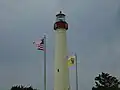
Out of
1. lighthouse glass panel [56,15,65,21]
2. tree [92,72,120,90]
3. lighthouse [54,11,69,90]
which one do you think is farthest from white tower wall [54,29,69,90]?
tree [92,72,120,90]

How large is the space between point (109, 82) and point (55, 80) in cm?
5311

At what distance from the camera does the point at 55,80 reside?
149 feet

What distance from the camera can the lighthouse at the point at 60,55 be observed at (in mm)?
44781

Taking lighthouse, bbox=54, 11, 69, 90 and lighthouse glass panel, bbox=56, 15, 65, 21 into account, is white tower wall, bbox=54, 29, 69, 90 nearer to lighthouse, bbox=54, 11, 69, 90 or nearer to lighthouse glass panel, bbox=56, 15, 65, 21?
lighthouse, bbox=54, 11, 69, 90

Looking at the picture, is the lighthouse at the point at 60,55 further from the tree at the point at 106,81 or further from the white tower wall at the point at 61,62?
the tree at the point at 106,81

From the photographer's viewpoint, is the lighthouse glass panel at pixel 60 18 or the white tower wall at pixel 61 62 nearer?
the white tower wall at pixel 61 62

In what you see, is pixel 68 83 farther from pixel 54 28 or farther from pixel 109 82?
pixel 109 82

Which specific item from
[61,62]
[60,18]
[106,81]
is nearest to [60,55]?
[61,62]

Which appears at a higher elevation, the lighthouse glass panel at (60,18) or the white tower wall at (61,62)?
the lighthouse glass panel at (60,18)

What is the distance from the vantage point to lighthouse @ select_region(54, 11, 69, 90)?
147 ft

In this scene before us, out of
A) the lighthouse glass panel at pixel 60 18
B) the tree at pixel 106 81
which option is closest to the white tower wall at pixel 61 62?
the lighthouse glass panel at pixel 60 18

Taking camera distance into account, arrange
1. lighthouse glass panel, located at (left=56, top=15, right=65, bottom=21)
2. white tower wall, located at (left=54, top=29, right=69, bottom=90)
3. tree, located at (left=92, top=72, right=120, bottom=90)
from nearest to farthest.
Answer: white tower wall, located at (left=54, top=29, right=69, bottom=90) → lighthouse glass panel, located at (left=56, top=15, right=65, bottom=21) → tree, located at (left=92, top=72, right=120, bottom=90)

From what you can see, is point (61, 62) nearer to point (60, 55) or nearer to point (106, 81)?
point (60, 55)

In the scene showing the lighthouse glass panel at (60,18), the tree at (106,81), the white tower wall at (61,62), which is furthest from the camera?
the tree at (106,81)
